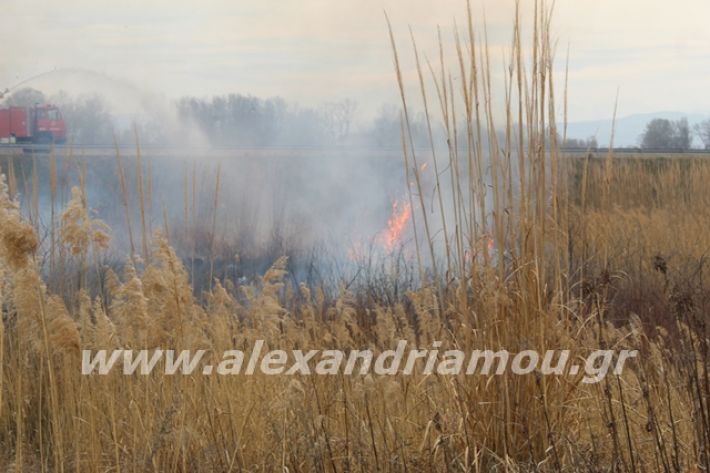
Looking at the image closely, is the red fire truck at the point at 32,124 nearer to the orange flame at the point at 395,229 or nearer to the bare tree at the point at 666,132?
the orange flame at the point at 395,229

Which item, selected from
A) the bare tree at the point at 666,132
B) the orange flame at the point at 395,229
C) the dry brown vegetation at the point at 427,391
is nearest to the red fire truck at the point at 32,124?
the orange flame at the point at 395,229

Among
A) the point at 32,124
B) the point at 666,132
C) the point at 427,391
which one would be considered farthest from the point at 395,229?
the point at 666,132

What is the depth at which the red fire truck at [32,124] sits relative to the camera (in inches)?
1037

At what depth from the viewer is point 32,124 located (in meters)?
26.9

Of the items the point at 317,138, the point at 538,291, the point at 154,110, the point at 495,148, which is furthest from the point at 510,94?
the point at 317,138

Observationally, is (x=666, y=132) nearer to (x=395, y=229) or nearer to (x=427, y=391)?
(x=395, y=229)

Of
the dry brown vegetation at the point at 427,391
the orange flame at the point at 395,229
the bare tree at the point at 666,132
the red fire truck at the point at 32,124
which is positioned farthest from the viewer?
the bare tree at the point at 666,132

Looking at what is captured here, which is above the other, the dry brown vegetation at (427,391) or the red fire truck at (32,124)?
the red fire truck at (32,124)

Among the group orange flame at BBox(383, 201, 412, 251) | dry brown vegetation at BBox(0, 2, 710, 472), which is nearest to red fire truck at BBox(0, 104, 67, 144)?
orange flame at BBox(383, 201, 412, 251)

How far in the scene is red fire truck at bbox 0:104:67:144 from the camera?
86.4ft

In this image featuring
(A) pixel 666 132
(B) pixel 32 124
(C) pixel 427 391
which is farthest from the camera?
(A) pixel 666 132

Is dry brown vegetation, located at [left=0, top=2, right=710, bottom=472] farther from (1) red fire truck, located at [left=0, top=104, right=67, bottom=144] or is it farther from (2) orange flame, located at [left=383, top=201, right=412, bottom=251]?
(1) red fire truck, located at [left=0, top=104, right=67, bottom=144]

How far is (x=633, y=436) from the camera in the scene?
3.99m

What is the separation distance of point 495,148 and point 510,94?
0.24 metres
